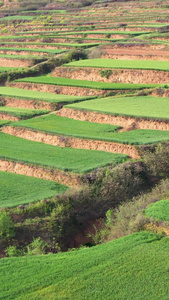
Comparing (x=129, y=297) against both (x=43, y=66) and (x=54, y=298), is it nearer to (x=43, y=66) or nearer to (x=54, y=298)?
(x=54, y=298)

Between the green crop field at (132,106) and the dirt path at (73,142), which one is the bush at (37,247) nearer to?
the dirt path at (73,142)

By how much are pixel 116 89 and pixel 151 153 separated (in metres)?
13.4

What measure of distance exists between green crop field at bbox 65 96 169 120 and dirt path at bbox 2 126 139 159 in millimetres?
3708

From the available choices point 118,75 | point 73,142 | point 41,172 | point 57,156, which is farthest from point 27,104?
point 41,172

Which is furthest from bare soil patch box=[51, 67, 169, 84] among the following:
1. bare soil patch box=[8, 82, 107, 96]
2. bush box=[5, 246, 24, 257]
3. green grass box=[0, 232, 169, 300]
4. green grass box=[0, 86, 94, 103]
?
green grass box=[0, 232, 169, 300]

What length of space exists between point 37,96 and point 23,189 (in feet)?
53.8

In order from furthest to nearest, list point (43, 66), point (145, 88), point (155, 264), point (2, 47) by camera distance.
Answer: point (2, 47) → point (43, 66) → point (145, 88) → point (155, 264)

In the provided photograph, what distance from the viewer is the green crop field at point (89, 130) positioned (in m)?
25.5

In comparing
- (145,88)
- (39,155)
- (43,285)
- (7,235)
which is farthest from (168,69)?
(43,285)

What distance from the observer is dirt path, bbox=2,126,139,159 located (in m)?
24.8

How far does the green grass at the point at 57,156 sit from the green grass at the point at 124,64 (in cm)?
1392

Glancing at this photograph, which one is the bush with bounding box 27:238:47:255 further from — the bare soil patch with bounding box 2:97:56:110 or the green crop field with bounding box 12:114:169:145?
the bare soil patch with bounding box 2:97:56:110

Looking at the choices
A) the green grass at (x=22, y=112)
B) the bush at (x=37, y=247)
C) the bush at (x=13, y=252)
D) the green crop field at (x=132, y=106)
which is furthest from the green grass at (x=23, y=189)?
the green grass at (x=22, y=112)

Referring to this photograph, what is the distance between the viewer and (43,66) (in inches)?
1778
